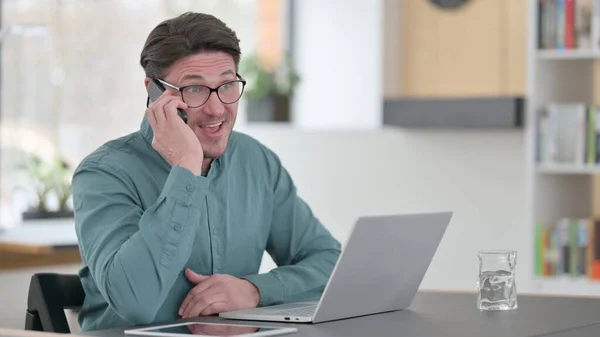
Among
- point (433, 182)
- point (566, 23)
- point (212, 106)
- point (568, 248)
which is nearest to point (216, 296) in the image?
point (212, 106)

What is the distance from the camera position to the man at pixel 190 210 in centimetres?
200

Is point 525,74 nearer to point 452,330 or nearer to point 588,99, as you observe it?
point 588,99

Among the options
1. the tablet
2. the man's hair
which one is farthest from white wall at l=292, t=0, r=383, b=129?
the tablet

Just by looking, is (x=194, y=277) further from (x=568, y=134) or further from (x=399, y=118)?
(x=399, y=118)

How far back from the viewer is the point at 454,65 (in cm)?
484

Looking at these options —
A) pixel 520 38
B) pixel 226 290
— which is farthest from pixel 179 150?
pixel 520 38

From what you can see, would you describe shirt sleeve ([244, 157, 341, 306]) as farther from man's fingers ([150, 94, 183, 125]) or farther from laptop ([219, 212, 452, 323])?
man's fingers ([150, 94, 183, 125])

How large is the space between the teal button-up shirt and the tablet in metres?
0.15

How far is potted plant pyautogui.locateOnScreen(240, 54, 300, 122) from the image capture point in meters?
5.35

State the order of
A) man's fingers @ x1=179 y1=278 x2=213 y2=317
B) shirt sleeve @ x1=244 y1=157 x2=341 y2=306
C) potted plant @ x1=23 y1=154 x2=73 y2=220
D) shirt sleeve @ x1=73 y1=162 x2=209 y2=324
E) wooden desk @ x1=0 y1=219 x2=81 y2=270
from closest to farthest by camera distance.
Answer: shirt sleeve @ x1=73 y1=162 x2=209 y2=324, man's fingers @ x1=179 y1=278 x2=213 y2=317, shirt sleeve @ x1=244 y1=157 x2=341 y2=306, wooden desk @ x1=0 y1=219 x2=81 y2=270, potted plant @ x1=23 y1=154 x2=73 y2=220

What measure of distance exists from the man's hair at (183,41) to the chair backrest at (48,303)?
1.59ft

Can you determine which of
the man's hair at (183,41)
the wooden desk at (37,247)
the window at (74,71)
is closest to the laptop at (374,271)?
the man's hair at (183,41)

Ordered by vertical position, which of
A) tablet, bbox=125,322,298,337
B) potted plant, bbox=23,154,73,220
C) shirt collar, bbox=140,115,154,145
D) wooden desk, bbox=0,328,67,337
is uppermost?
shirt collar, bbox=140,115,154,145

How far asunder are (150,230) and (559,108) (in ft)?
9.08
